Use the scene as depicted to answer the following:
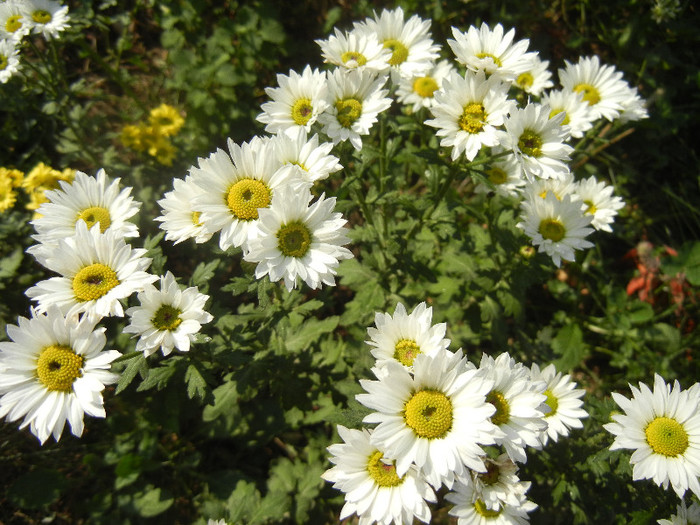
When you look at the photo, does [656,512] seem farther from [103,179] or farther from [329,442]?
[103,179]

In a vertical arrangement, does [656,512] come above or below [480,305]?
below

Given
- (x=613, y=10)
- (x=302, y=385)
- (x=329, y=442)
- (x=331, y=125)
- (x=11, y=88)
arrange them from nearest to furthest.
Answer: (x=331, y=125)
(x=302, y=385)
(x=329, y=442)
(x=11, y=88)
(x=613, y=10)

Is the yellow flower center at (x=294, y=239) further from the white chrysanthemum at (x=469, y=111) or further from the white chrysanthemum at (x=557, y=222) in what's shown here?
the white chrysanthemum at (x=557, y=222)

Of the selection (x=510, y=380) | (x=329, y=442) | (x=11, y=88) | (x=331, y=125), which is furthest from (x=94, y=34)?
(x=510, y=380)

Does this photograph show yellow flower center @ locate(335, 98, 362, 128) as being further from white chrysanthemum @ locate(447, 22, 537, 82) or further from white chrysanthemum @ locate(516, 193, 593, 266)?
white chrysanthemum @ locate(516, 193, 593, 266)

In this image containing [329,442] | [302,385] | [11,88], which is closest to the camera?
[302,385]

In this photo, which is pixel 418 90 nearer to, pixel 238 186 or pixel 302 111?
pixel 302 111

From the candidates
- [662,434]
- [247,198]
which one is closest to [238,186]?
[247,198]

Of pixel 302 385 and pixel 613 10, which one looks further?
pixel 613 10

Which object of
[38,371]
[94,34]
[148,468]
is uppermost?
[94,34]
